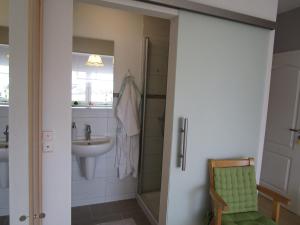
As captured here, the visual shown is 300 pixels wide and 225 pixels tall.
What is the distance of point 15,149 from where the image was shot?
0.75 meters

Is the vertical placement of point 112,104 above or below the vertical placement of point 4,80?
below

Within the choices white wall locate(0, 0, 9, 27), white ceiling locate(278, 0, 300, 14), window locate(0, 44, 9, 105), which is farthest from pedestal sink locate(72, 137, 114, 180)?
white ceiling locate(278, 0, 300, 14)

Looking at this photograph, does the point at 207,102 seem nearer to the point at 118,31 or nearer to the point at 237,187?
the point at 237,187

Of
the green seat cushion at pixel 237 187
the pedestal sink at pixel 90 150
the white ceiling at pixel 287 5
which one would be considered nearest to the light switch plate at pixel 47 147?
the pedestal sink at pixel 90 150

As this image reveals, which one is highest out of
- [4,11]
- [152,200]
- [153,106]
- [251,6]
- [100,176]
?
[251,6]

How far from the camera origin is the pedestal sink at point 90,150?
229cm

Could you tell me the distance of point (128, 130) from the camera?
2.72m

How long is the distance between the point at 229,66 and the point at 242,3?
557 millimetres

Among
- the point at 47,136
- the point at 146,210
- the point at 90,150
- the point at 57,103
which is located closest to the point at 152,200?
the point at 146,210

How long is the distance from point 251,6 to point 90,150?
80.8 inches

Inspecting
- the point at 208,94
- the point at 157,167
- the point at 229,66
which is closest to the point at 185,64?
the point at 208,94

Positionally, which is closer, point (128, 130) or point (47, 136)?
point (47, 136)

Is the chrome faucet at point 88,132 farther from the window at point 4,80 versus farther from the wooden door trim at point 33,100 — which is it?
the window at point 4,80

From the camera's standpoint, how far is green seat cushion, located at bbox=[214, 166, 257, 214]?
195 cm
